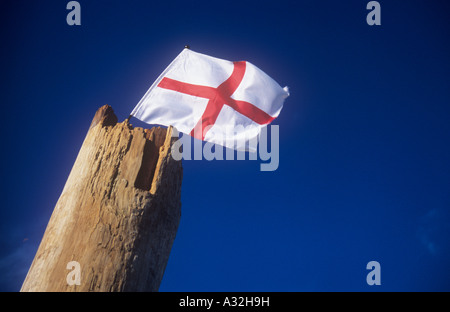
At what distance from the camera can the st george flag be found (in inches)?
176

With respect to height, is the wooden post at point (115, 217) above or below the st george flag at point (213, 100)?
below

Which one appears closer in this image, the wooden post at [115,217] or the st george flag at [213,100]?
the wooden post at [115,217]

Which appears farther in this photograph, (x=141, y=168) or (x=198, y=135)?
(x=198, y=135)

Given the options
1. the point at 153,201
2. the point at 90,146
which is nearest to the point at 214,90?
the point at 90,146

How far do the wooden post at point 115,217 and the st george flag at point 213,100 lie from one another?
1714 millimetres

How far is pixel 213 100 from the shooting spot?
4.83 m

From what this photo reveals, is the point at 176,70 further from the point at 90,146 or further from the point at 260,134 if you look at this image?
the point at 90,146

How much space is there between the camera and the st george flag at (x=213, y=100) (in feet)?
14.6

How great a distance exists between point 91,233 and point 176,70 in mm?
3313

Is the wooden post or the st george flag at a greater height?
the st george flag

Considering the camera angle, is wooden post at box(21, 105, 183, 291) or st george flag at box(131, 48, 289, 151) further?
st george flag at box(131, 48, 289, 151)

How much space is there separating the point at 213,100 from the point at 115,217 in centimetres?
303

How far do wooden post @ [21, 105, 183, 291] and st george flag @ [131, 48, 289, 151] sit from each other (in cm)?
171
